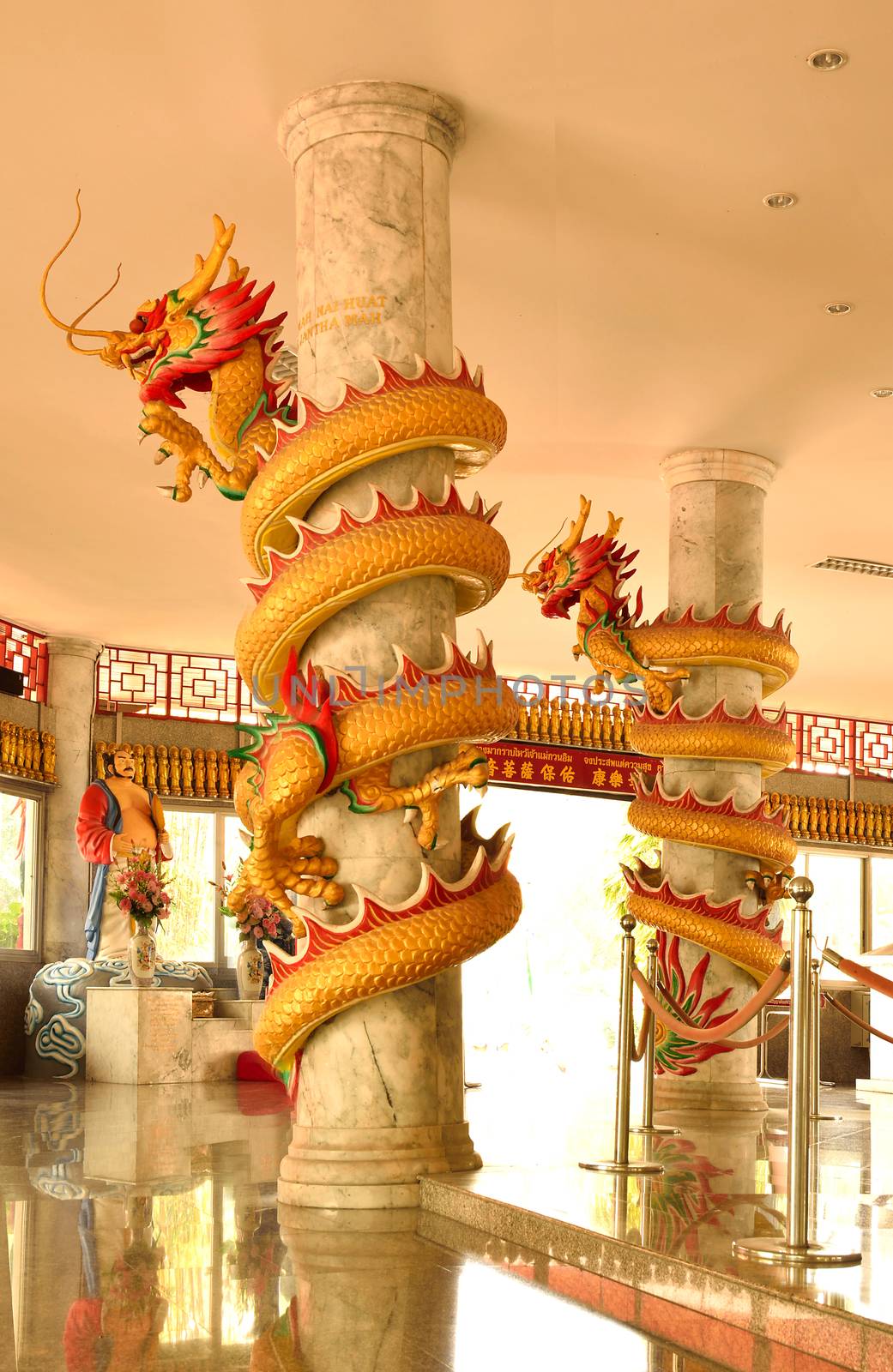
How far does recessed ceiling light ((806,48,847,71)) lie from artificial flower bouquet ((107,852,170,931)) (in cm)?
676

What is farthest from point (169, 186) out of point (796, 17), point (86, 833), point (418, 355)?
point (86, 833)

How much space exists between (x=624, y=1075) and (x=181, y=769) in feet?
25.2

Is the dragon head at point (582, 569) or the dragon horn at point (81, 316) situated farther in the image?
the dragon head at point (582, 569)

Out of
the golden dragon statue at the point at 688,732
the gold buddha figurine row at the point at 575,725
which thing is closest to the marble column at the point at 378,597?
the golden dragon statue at the point at 688,732

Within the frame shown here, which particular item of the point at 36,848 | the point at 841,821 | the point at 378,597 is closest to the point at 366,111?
the point at 378,597

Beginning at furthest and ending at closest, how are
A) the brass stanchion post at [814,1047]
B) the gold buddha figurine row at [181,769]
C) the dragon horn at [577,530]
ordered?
the gold buddha figurine row at [181,769], the dragon horn at [577,530], the brass stanchion post at [814,1047]

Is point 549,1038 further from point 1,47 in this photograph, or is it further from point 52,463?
point 1,47

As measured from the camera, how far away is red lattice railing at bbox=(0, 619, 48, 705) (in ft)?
35.9

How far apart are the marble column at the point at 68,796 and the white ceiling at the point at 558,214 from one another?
8.95ft

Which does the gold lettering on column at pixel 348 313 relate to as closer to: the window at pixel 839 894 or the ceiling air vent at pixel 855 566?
the ceiling air vent at pixel 855 566

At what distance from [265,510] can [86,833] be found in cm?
646

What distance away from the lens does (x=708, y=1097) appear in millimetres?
6891

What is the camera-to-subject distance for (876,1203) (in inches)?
151

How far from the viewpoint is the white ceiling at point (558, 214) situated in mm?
4176
